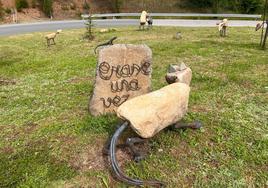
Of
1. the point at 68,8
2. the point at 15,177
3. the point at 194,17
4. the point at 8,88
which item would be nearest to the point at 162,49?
the point at 8,88

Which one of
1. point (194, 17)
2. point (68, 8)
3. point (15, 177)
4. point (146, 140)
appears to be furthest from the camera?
point (68, 8)

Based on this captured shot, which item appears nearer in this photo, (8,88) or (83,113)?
(83,113)

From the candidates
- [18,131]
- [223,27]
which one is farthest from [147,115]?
[223,27]

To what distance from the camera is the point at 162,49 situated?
40.9 ft

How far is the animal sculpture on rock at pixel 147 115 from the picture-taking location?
14.3 ft

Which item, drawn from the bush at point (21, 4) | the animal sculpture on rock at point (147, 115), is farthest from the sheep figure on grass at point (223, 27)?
the bush at point (21, 4)

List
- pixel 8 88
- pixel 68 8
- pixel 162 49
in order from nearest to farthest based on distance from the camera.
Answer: pixel 8 88, pixel 162 49, pixel 68 8

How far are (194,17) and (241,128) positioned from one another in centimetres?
2374

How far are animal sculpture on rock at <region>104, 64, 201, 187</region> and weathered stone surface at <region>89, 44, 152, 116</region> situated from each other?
3.88 feet

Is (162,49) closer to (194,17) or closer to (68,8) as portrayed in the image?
(194,17)

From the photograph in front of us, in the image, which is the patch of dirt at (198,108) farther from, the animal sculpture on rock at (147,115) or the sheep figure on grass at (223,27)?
the sheep figure on grass at (223,27)

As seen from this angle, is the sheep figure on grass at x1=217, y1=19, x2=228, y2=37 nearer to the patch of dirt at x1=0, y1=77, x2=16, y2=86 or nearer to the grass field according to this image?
the grass field

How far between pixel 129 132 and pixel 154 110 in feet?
3.21

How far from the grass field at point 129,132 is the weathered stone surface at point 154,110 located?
1.81ft
